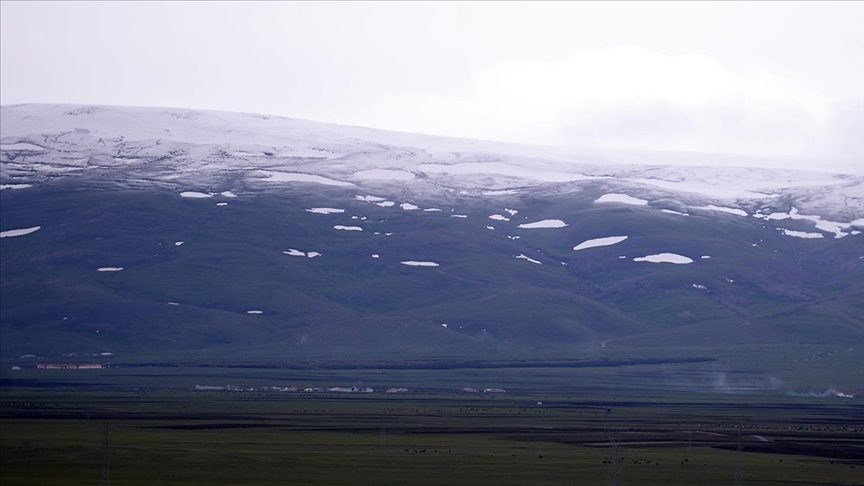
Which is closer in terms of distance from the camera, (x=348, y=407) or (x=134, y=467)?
(x=134, y=467)

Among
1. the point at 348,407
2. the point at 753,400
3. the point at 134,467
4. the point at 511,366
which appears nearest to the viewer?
the point at 134,467

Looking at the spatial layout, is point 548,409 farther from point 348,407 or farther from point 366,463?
point 366,463

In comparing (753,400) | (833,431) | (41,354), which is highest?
(833,431)

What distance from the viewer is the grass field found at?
6209cm

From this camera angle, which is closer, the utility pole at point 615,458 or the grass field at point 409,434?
the utility pole at point 615,458

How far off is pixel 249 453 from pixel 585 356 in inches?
4285

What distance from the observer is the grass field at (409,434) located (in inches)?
2445

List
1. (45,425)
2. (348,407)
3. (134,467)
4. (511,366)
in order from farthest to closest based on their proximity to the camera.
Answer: (511,366)
(348,407)
(45,425)
(134,467)

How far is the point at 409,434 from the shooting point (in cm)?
8200

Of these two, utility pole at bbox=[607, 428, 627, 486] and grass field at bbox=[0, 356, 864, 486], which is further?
grass field at bbox=[0, 356, 864, 486]

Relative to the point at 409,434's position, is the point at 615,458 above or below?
above

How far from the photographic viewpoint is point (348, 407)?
105812mm

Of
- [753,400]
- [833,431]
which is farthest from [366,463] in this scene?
[753,400]

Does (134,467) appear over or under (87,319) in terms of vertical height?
over
